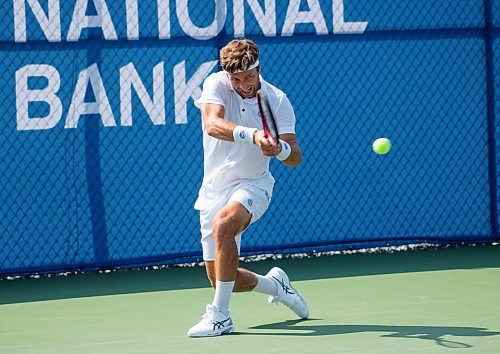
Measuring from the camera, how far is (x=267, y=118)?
5.56 metres

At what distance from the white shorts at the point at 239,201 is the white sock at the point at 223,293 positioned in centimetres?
19

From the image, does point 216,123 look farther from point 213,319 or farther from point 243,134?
point 213,319

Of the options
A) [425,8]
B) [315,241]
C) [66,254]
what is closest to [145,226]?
[66,254]

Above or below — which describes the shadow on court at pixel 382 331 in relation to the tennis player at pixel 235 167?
below

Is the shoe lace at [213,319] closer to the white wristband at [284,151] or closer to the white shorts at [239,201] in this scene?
the white shorts at [239,201]

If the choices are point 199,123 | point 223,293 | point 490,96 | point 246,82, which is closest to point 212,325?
point 223,293

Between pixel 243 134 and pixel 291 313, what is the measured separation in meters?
1.38

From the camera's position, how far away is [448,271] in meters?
7.94

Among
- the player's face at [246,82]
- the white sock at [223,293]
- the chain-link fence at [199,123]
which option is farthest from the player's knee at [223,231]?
the chain-link fence at [199,123]

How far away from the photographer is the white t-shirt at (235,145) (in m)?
5.83

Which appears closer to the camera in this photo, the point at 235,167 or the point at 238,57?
the point at 238,57

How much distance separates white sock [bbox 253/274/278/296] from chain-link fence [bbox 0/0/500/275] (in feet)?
7.72

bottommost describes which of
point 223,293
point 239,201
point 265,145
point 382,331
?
point 382,331

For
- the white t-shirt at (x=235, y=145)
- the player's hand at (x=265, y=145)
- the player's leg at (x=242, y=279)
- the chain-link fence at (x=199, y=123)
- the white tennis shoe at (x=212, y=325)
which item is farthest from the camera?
the chain-link fence at (x=199, y=123)
